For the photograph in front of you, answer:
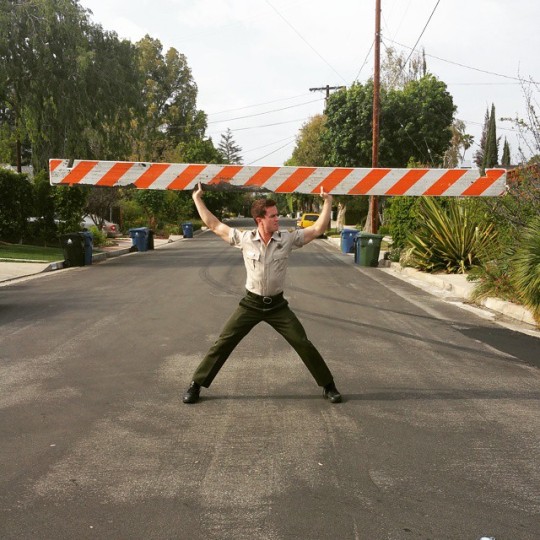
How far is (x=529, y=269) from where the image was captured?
934cm

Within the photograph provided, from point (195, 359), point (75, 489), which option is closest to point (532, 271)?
point (195, 359)

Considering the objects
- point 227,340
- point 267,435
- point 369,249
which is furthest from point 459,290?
point 267,435

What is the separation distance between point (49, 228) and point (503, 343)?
2226 centimetres

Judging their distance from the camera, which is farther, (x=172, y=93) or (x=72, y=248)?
(x=172, y=93)

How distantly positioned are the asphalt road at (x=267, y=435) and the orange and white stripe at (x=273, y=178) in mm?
1949

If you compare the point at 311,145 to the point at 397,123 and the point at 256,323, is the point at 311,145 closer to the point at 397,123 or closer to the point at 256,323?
the point at 397,123

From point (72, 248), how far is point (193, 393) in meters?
15.4

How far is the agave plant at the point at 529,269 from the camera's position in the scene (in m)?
9.09

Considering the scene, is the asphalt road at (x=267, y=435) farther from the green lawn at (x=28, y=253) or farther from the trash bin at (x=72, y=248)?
the green lawn at (x=28, y=253)

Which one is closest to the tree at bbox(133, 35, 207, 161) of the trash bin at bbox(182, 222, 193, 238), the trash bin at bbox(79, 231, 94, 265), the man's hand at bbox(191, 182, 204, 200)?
the trash bin at bbox(182, 222, 193, 238)

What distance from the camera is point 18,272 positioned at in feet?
54.0

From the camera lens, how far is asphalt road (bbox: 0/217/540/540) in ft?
10.9

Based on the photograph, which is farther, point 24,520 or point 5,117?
point 5,117

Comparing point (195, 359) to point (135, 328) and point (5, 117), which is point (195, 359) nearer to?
point (135, 328)
